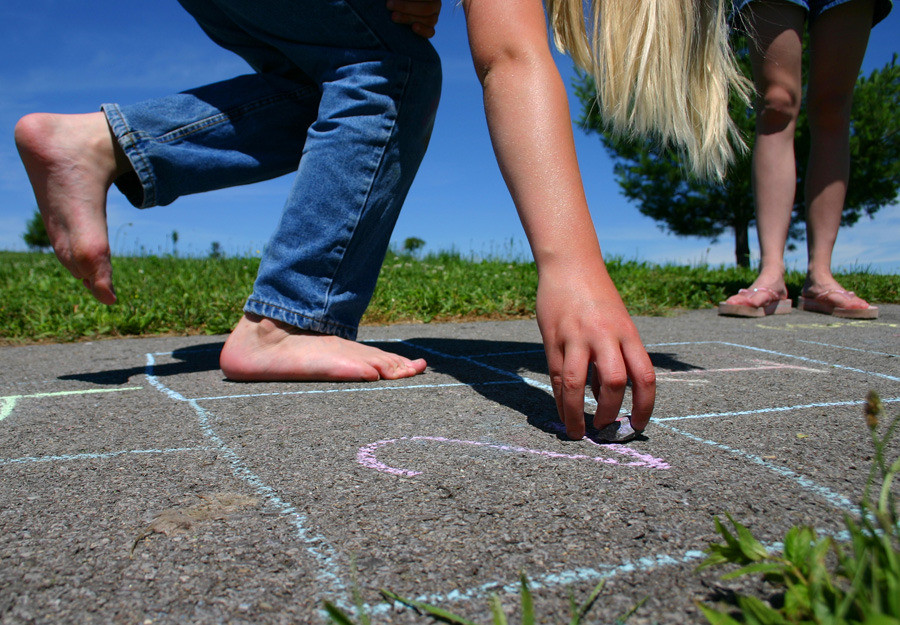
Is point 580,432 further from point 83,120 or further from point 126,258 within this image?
point 126,258

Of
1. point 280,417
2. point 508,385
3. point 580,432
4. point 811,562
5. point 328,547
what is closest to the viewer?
point 811,562

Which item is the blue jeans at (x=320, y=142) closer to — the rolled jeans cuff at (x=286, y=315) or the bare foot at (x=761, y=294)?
the rolled jeans cuff at (x=286, y=315)

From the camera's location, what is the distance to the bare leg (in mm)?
1693

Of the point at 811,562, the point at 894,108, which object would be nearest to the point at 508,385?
the point at 811,562

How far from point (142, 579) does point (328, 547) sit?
19 centimetres

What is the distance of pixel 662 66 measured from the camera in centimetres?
150

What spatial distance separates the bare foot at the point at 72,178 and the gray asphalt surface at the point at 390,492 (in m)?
0.35

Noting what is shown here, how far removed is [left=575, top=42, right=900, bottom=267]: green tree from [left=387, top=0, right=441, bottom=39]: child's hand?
853 centimetres

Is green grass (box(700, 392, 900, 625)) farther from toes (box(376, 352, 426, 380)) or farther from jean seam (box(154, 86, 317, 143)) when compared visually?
jean seam (box(154, 86, 317, 143))

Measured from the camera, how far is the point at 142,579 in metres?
0.70

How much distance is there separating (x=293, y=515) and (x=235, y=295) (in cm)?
268

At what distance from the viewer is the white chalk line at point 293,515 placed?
698 millimetres

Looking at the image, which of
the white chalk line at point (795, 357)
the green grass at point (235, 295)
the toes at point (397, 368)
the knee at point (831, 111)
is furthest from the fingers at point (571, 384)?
the knee at point (831, 111)

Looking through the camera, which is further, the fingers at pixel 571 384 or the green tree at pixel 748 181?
the green tree at pixel 748 181
